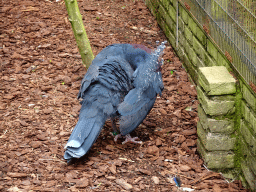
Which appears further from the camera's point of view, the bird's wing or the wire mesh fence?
the bird's wing

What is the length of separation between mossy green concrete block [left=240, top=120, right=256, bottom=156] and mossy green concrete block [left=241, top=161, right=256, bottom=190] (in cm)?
25

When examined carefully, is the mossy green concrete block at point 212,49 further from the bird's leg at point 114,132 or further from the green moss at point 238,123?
the bird's leg at point 114,132

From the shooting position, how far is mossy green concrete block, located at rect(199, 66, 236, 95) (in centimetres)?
396

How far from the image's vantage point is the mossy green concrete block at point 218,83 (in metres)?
3.96

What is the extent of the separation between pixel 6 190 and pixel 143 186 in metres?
1.40

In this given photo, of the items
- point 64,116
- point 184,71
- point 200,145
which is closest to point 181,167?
point 200,145

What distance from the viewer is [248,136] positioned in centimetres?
Result: 391

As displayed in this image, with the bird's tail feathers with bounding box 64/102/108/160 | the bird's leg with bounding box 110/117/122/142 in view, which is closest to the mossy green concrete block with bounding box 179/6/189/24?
the bird's leg with bounding box 110/117/122/142

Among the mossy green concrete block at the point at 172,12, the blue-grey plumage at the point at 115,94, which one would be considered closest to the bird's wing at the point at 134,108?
the blue-grey plumage at the point at 115,94

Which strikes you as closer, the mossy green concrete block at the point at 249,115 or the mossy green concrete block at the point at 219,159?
the mossy green concrete block at the point at 249,115

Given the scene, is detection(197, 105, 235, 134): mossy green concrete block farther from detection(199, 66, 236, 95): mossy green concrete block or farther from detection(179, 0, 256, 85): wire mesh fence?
detection(179, 0, 256, 85): wire mesh fence

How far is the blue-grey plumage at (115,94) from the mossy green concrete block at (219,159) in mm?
886

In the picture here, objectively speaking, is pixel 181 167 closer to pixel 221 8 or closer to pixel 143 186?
pixel 143 186

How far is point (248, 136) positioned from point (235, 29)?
44.9 inches
